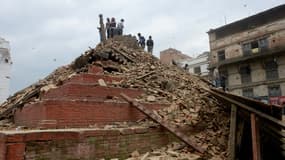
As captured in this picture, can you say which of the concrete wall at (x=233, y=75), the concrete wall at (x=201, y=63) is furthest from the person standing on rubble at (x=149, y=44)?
the concrete wall at (x=201, y=63)

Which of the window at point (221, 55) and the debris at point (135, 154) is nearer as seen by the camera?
the debris at point (135, 154)

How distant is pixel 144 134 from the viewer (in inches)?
231

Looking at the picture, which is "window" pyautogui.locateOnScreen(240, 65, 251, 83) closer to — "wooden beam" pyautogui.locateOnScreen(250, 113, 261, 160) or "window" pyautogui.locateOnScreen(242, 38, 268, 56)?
"window" pyautogui.locateOnScreen(242, 38, 268, 56)

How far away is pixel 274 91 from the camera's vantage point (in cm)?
2467

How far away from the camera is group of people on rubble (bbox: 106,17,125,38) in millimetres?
14602

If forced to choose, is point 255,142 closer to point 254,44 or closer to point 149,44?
point 149,44

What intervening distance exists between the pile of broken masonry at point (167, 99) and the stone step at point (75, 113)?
0.42 m

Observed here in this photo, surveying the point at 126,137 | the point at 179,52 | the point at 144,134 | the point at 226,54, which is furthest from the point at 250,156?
the point at 179,52

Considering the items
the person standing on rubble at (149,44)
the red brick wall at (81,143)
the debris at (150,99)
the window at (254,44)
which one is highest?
the window at (254,44)

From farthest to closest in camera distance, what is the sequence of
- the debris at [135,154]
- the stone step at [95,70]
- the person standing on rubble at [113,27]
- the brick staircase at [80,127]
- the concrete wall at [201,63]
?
the concrete wall at [201,63] < the person standing on rubble at [113,27] < the stone step at [95,70] < the debris at [135,154] < the brick staircase at [80,127]

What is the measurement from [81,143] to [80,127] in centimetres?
122

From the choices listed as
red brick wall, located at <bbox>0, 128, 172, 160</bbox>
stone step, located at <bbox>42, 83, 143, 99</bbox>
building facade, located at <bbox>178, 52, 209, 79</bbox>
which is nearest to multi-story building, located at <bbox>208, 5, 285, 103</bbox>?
building facade, located at <bbox>178, 52, 209, 79</bbox>

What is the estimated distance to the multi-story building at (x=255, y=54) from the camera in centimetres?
2469

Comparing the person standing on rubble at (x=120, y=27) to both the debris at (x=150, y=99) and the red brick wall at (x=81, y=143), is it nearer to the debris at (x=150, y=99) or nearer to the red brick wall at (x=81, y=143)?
the debris at (x=150, y=99)
